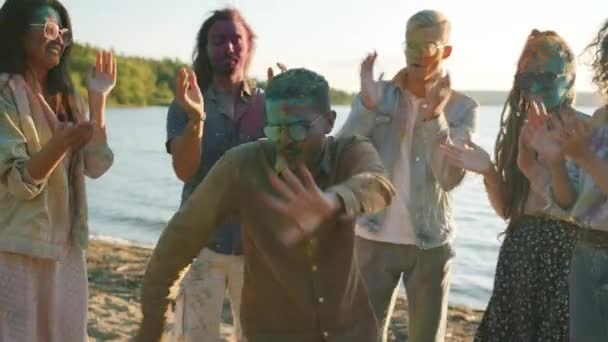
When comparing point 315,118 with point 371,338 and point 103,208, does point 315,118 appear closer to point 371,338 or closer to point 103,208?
point 371,338

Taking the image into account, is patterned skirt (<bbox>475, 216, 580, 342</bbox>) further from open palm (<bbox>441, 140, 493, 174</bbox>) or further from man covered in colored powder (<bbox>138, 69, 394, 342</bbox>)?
man covered in colored powder (<bbox>138, 69, 394, 342</bbox>)

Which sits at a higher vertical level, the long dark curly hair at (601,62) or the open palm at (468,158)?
the long dark curly hair at (601,62)

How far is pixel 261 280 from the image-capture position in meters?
2.89

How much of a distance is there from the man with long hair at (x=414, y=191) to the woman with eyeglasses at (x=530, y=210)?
0.33m

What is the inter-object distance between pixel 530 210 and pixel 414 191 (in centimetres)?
68

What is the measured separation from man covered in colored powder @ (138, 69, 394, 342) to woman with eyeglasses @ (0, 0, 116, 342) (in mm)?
1208

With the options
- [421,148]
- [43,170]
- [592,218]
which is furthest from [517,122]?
[43,170]

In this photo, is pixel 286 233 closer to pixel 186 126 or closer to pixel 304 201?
pixel 304 201

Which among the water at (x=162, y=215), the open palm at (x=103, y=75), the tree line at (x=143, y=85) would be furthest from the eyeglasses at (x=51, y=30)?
the tree line at (x=143, y=85)

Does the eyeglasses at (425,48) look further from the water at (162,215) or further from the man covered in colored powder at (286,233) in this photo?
the water at (162,215)

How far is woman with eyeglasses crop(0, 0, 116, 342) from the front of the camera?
12.9 feet

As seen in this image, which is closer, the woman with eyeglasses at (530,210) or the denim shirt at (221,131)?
the woman with eyeglasses at (530,210)

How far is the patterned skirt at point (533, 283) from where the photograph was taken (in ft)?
12.9

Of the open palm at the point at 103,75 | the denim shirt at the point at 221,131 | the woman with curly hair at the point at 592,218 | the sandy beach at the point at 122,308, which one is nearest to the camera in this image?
the woman with curly hair at the point at 592,218
